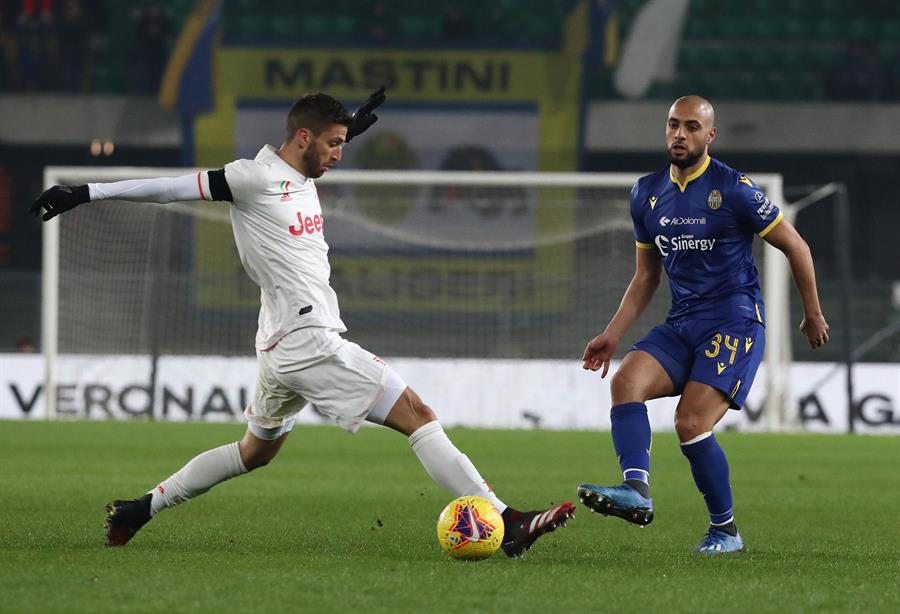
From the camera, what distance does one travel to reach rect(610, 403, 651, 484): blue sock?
238 inches

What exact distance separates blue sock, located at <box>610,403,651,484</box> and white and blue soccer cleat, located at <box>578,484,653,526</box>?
29 centimetres

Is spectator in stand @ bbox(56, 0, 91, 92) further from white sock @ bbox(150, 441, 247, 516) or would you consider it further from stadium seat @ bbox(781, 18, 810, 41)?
white sock @ bbox(150, 441, 247, 516)

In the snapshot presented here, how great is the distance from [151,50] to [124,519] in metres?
21.5

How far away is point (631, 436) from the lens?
20.2 feet

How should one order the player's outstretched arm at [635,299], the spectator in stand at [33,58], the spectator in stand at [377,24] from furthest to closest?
1. the spectator in stand at [33,58]
2. the spectator in stand at [377,24]
3. the player's outstretched arm at [635,299]

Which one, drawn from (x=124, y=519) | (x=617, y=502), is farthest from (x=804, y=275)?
(x=124, y=519)

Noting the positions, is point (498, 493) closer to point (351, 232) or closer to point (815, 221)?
point (351, 232)

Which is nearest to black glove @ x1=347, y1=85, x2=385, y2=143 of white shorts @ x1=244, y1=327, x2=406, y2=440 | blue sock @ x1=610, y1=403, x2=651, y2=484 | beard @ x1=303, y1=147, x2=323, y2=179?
beard @ x1=303, y1=147, x2=323, y2=179

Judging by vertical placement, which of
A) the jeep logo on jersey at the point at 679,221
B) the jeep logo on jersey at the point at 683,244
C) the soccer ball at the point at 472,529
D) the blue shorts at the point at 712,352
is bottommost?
the soccer ball at the point at 472,529

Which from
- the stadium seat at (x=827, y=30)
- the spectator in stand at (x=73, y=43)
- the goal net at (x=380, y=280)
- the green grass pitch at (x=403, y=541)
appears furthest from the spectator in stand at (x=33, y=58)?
the green grass pitch at (x=403, y=541)

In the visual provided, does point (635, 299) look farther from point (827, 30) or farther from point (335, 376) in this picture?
point (827, 30)

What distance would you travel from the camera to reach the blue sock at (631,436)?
605 cm

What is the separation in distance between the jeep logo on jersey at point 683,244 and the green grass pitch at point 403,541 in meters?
1.29

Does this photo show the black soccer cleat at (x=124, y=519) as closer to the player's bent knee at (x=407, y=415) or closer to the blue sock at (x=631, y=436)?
the player's bent knee at (x=407, y=415)
